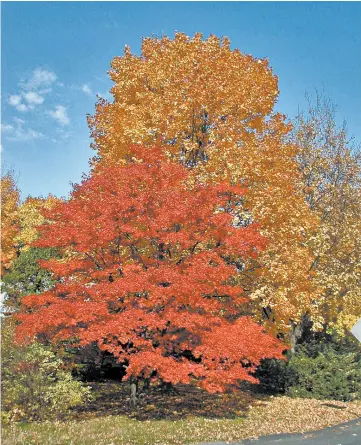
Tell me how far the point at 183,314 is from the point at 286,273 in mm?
5126

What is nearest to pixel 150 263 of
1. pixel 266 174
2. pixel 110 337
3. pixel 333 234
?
pixel 110 337

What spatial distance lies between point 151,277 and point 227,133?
8670 millimetres

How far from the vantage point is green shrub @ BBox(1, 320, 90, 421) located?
14.1 metres

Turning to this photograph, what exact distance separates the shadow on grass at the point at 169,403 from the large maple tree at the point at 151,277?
1645mm

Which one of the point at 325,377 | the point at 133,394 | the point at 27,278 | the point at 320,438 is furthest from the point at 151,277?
Result: the point at 27,278

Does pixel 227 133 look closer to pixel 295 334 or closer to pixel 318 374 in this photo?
pixel 295 334

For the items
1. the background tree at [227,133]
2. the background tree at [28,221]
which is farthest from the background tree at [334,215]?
the background tree at [28,221]

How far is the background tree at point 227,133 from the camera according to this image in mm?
18156

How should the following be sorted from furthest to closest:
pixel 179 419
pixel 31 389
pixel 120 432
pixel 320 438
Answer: pixel 179 419, pixel 320 438, pixel 31 389, pixel 120 432

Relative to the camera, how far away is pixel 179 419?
1543cm

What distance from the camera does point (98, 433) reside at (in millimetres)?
13062

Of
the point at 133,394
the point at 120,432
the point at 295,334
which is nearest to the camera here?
the point at 120,432

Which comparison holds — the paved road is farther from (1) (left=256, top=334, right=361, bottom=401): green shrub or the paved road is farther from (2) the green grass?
(1) (left=256, top=334, right=361, bottom=401): green shrub

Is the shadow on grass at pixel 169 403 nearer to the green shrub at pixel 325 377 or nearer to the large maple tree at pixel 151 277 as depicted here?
the large maple tree at pixel 151 277
